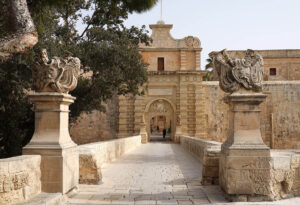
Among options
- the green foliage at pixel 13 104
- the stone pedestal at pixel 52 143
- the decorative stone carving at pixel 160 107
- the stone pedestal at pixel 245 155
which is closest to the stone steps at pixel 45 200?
the stone pedestal at pixel 52 143

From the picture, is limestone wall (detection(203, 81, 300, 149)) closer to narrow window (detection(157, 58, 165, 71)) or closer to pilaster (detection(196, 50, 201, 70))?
pilaster (detection(196, 50, 201, 70))

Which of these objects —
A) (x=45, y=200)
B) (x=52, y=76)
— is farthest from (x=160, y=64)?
(x=45, y=200)

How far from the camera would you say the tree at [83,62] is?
1024cm

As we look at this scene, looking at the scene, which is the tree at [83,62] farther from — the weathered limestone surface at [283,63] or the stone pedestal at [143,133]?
the weathered limestone surface at [283,63]

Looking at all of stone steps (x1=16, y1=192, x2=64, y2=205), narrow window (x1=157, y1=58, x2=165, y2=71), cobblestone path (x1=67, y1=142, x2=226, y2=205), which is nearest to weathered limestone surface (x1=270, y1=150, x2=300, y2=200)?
cobblestone path (x1=67, y1=142, x2=226, y2=205)

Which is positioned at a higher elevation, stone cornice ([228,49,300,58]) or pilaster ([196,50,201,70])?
stone cornice ([228,49,300,58])

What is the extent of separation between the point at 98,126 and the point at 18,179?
2052 cm

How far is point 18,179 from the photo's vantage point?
12.5 ft

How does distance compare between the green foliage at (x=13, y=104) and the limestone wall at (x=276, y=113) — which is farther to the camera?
the limestone wall at (x=276, y=113)

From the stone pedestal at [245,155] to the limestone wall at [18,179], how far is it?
299cm

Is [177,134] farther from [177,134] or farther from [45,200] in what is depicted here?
[45,200]

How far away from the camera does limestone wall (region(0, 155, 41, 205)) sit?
11.6 feet

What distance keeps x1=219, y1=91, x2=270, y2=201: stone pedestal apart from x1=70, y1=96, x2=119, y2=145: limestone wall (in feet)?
62.7

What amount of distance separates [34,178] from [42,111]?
1.10m
